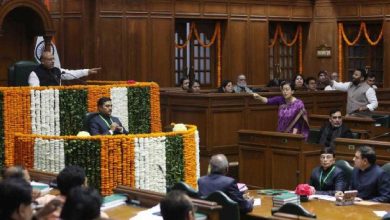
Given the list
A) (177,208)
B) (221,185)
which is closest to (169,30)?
(221,185)

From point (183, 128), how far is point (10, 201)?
5.30 metres

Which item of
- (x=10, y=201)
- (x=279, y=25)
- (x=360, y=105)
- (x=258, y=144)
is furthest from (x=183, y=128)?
(x=279, y=25)

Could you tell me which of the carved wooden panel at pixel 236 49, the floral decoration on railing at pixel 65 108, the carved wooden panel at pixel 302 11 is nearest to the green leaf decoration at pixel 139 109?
the floral decoration on railing at pixel 65 108

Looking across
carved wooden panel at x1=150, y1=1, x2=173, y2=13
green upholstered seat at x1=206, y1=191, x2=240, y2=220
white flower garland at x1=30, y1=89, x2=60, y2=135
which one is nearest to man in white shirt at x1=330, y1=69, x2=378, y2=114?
carved wooden panel at x1=150, y1=1, x2=173, y2=13

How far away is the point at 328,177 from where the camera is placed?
8.12 m

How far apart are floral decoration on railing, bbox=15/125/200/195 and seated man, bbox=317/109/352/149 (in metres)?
2.26

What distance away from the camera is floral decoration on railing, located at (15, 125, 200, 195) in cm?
846

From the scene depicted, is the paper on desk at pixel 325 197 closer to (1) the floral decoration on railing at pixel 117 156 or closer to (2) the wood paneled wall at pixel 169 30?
(1) the floral decoration on railing at pixel 117 156

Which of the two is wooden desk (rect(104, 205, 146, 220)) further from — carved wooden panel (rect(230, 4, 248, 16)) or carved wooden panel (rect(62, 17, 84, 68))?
carved wooden panel (rect(230, 4, 248, 16))

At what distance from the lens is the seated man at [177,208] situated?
174 inches

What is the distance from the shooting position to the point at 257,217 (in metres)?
6.74

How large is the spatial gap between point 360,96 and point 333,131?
2380 millimetres

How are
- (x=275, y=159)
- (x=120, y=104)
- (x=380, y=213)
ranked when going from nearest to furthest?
(x=380, y=213), (x=275, y=159), (x=120, y=104)

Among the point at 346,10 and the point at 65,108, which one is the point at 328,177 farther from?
the point at 346,10
